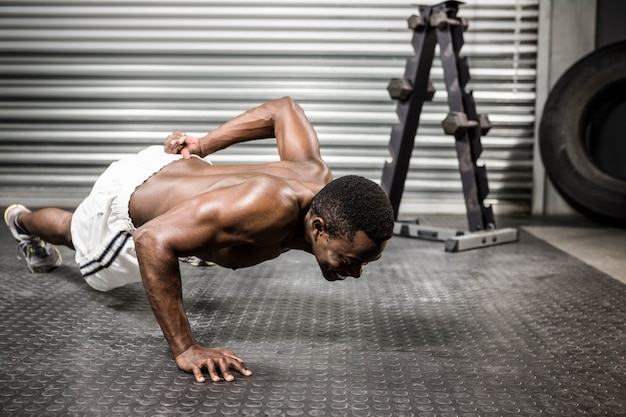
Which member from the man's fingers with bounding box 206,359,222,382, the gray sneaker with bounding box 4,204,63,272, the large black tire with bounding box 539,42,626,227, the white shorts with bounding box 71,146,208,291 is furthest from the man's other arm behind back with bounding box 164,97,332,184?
the large black tire with bounding box 539,42,626,227

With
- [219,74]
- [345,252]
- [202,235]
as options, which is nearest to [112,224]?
[202,235]

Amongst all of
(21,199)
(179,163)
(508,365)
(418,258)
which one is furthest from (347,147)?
(508,365)

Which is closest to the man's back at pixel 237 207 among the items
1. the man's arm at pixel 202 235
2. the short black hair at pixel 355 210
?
the man's arm at pixel 202 235

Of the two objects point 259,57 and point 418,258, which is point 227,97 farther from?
point 418,258

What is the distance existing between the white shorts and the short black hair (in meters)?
0.81

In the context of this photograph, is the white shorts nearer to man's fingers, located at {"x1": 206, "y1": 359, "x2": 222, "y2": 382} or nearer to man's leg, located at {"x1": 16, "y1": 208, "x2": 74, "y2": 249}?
man's leg, located at {"x1": 16, "y1": 208, "x2": 74, "y2": 249}

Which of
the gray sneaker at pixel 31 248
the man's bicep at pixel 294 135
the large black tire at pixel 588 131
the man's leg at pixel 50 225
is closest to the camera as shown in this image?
the man's bicep at pixel 294 135

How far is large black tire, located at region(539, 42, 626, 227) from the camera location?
16.3ft

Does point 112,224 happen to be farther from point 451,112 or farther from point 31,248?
point 451,112

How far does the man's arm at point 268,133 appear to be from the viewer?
8.43 feet

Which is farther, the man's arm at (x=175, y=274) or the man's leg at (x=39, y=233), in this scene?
the man's leg at (x=39, y=233)

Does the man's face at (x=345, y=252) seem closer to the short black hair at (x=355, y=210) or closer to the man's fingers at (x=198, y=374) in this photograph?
the short black hair at (x=355, y=210)

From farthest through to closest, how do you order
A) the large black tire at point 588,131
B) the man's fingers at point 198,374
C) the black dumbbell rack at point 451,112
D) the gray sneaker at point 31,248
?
1. the large black tire at point 588,131
2. the black dumbbell rack at point 451,112
3. the gray sneaker at point 31,248
4. the man's fingers at point 198,374

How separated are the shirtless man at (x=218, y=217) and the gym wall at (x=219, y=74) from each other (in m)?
2.82
